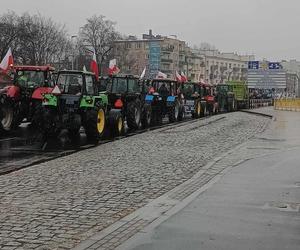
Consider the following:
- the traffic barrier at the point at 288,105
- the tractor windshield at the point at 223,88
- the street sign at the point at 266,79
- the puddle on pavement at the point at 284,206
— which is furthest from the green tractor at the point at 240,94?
the puddle on pavement at the point at 284,206

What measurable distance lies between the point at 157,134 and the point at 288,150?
6455 mm

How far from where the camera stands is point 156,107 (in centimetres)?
3034

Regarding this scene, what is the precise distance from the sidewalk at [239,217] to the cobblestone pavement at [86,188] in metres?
0.84

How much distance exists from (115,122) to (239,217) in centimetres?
1386

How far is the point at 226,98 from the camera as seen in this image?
50.4 metres

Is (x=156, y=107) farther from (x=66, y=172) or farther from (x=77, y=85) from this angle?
(x=66, y=172)

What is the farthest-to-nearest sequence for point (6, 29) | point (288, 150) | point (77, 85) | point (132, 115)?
point (6, 29)
point (132, 115)
point (77, 85)
point (288, 150)

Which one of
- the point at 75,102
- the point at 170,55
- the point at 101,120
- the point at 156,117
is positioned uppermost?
the point at 170,55

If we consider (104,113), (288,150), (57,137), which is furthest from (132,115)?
(288,150)

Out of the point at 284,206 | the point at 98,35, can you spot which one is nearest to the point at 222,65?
the point at 98,35

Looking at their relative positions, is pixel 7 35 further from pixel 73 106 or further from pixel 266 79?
pixel 73 106

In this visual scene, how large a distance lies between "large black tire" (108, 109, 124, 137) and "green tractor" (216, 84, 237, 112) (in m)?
27.4

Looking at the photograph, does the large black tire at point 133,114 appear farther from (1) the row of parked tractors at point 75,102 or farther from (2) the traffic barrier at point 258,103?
(2) the traffic barrier at point 258,103

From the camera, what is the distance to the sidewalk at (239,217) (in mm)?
6734
